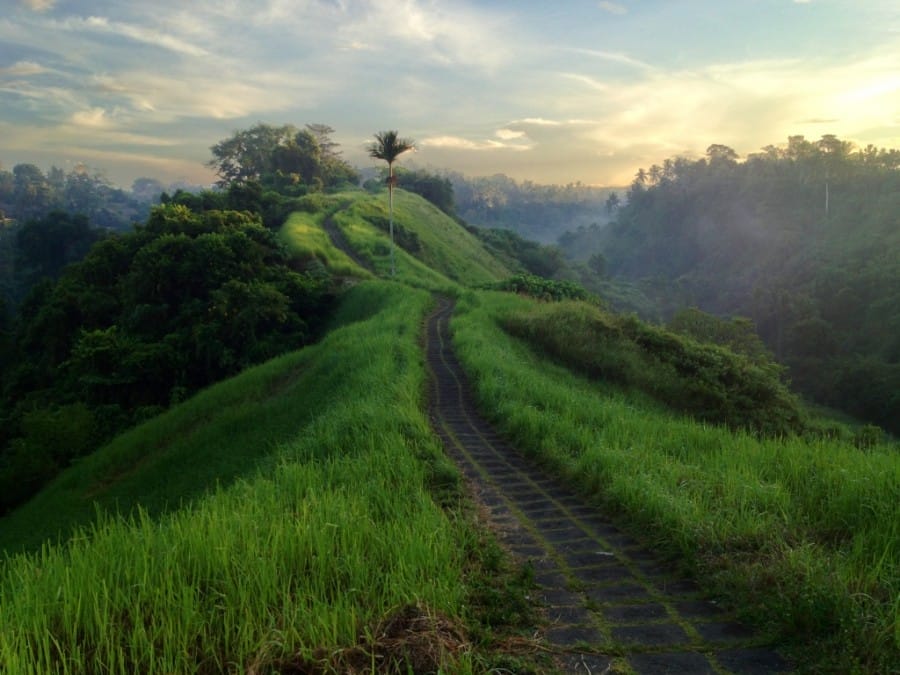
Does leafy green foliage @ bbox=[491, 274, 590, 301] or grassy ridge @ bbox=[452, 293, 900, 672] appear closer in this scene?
grassy ridge @ bbox=[452, 293, 900, 672]

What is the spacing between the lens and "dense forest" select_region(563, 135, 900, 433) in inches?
1865

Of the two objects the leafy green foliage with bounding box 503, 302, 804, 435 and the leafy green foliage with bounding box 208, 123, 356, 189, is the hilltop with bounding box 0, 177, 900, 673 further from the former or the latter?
the leafy green foliage with bounding box 208, 123, 356, 189

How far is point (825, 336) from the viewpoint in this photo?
50.6 meters

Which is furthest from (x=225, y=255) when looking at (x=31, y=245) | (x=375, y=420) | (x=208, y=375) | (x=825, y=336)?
(x=825, y=336)

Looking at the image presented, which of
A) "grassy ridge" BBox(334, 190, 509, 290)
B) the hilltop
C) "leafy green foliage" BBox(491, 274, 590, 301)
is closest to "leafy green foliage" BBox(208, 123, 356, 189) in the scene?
"grassy ridge" BBox(334, 190, 509, 290)

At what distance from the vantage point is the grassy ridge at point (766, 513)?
3352 mm

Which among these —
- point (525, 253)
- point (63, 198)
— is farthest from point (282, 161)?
point (63, 198)

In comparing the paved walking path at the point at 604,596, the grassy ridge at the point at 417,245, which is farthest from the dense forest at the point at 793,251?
the paved walking path at the point at 604,596

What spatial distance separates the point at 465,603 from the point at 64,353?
3080 cm

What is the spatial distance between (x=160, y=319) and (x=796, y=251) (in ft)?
283

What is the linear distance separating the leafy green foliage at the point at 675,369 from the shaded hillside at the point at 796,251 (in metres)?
29.3

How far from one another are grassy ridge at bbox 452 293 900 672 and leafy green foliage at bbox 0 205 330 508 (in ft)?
56.9

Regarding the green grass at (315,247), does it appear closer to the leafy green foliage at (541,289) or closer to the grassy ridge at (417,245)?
the grassy ridge at (417,245)

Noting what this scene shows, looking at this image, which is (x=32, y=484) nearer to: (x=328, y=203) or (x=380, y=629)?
(x=380, y=629)
